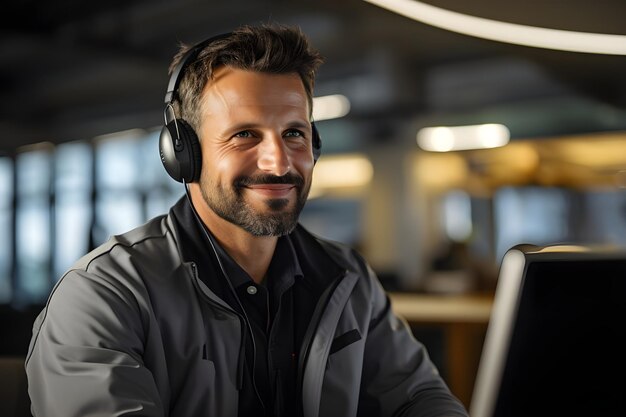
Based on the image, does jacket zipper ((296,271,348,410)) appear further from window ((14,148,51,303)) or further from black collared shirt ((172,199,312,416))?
window ((14,148,51,303))

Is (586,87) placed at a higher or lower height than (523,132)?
higher

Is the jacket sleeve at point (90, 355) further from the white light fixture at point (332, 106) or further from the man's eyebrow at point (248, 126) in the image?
the white light fixture at point (332, 106)

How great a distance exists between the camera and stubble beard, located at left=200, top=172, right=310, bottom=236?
1179mm

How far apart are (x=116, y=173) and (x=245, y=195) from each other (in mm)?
6314

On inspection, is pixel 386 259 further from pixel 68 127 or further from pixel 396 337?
pixel 396 337

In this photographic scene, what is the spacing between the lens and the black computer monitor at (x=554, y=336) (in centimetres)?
67

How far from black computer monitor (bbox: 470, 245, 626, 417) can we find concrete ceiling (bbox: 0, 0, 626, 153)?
15.7 feet

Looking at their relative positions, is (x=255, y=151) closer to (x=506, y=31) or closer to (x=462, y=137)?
(x=506, y=31)

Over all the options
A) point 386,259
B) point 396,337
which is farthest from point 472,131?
point 396,337

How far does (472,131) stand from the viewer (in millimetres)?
8156

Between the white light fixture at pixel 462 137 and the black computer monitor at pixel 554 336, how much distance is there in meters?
7.42

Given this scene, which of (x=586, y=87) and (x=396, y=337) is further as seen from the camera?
(x=586, y=87)

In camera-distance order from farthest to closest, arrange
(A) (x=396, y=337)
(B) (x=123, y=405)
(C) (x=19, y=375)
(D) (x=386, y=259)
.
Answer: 1. (D) (x=386, y=259)
2. (A) (x=396, y=337)
3. (C) (x=19, y=375)
4. (B) (x=123, y=405)

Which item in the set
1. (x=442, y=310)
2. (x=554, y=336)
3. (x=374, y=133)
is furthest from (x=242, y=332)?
(x=374, y=133)
